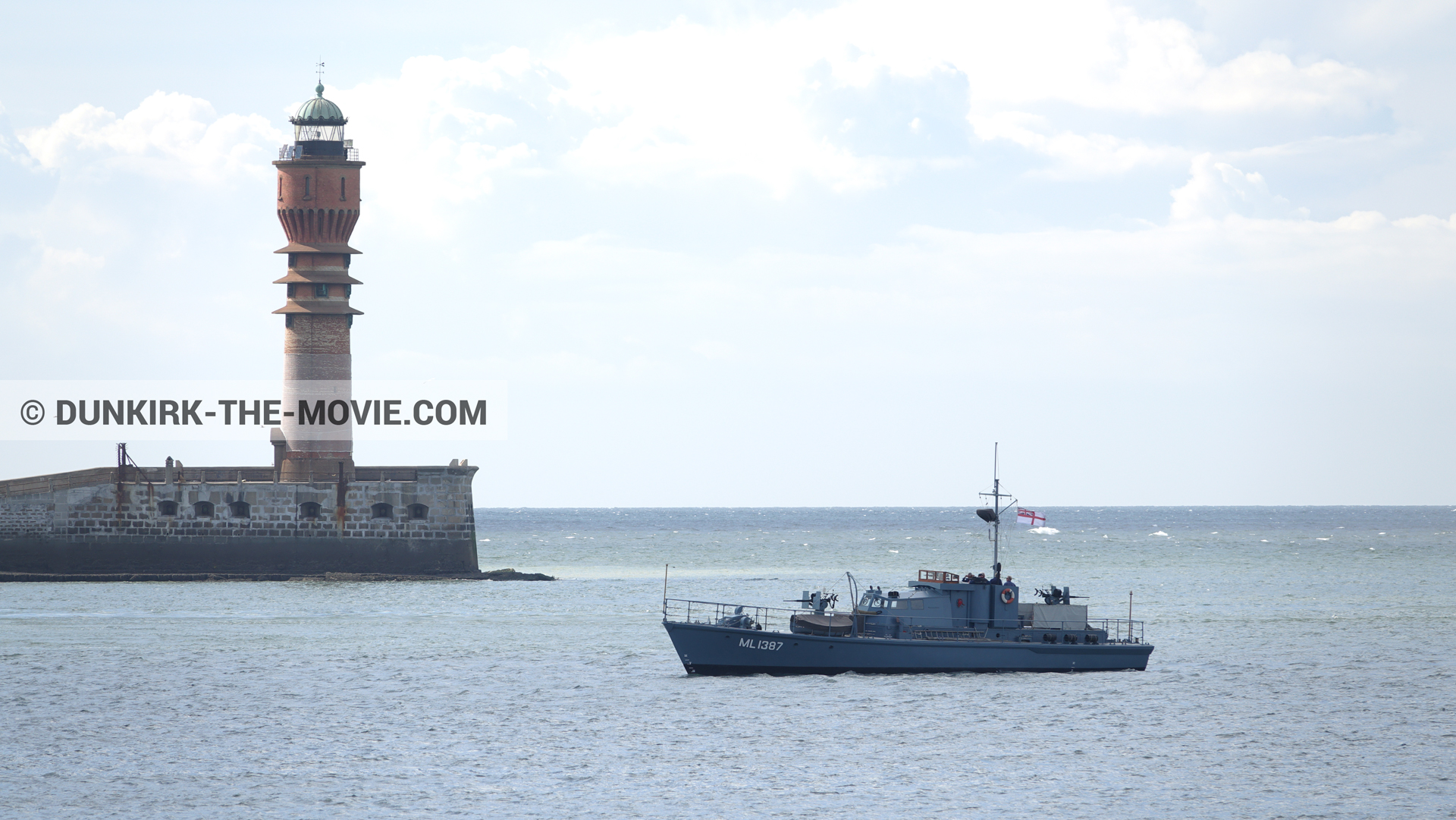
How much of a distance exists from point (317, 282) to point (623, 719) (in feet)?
130

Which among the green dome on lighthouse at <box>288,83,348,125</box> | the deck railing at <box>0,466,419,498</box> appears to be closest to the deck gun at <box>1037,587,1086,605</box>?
the deck railing at <box>0,466,419,498</box>

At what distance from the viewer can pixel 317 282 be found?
73312 millimetres

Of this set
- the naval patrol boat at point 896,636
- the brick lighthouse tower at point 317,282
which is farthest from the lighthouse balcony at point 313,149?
the naval patrol boat at point 896,636

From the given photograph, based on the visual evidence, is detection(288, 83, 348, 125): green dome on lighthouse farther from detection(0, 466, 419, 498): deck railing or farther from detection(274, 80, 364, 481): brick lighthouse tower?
detection(0, 466, 419, 498): deck railing

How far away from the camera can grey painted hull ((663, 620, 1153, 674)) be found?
4519 centimetres

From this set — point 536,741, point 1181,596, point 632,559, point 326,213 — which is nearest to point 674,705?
point 536,741

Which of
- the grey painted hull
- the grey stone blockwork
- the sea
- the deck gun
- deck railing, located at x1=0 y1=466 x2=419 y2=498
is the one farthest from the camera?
the grey stone blockwork

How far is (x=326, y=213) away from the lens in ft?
245

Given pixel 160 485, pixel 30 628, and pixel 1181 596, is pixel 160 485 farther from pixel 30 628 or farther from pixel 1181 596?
pixel 1181 596

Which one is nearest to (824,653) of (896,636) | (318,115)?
(896,636)

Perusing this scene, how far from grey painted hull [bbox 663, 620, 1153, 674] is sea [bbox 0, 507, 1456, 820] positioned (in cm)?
52

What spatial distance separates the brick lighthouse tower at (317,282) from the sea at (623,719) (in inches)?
252

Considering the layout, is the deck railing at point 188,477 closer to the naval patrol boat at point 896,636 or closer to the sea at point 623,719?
the sea at point 623,719

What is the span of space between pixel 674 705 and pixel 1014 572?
6587cm
